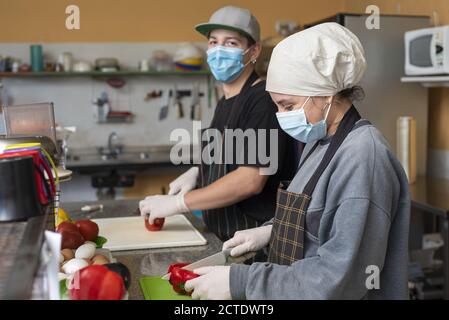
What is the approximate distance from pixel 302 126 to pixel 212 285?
452mm

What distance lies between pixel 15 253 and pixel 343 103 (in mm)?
845

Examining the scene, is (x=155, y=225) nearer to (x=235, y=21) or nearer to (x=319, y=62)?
(x=235, y=21)

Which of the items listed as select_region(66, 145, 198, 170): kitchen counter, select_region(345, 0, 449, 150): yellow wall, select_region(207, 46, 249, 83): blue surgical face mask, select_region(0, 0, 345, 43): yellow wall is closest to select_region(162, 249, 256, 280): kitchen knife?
select_region(207, 46, 249, 83): blue surgical face mask

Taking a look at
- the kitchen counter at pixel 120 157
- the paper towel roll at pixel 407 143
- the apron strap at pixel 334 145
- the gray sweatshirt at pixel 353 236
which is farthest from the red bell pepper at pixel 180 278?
the kitchen counter at pixel 120 157

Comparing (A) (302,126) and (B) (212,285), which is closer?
(B) (212,285)

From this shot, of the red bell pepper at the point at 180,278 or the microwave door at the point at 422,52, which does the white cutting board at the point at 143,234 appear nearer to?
the red bell pepper at the point at 180,278

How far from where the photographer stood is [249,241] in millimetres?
1667


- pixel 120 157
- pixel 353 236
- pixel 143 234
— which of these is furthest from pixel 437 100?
pixel 353 236

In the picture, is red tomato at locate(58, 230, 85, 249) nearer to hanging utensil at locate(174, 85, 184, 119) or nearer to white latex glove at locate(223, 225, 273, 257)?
white latex glove at locate(223, 225, 273, 257)

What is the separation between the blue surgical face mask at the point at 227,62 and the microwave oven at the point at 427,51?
1426 mm

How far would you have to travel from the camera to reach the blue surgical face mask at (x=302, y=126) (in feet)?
4.65

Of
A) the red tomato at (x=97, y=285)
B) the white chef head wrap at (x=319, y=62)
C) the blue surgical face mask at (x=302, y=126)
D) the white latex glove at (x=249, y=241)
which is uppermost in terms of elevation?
the white chef head wrap at (x=319, y=62)

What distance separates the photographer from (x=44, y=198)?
47.6 inches
